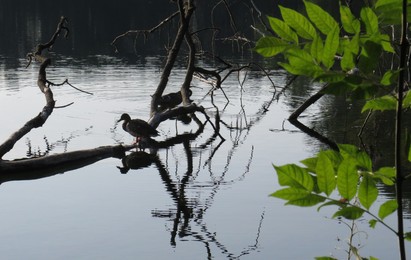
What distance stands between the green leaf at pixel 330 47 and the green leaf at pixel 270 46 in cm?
14

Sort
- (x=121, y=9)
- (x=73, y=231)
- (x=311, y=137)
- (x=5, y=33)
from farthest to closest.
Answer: (x=121, y=9), (x=5, y=33), (x=311, y=137), (x=73, y=231)

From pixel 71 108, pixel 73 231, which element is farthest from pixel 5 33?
pixel 73 231

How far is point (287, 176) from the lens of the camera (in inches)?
72.8

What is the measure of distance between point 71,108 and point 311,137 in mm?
7463

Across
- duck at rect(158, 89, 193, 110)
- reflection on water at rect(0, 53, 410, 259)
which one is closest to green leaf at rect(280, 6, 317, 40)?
reflection on water at rect(0, 53, 410, 259)

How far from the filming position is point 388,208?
1929 mm

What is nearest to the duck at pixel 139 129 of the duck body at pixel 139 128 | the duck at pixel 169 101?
the duck body at pixel 139 128

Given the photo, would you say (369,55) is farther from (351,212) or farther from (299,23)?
(351,212)

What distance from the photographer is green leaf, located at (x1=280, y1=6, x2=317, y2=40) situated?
1.88 m

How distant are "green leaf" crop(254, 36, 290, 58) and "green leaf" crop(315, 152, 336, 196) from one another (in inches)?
10.5

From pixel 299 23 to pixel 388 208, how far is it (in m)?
0.47

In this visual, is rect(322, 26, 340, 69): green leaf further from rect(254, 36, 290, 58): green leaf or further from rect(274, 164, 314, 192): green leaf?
rect(274, 164, 314, 192): green leaf

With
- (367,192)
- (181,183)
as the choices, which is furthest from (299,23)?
(181,183)

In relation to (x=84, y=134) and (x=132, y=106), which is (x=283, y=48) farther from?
(x=132, y=106)
